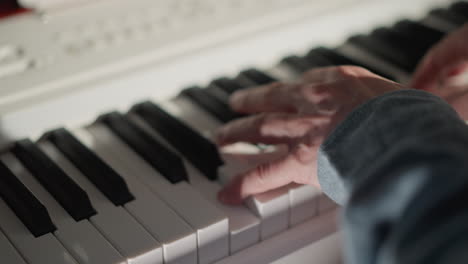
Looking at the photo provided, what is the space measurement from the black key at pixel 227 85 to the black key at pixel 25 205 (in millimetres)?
434

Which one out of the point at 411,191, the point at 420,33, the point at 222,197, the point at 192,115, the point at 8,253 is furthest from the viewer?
the point at 420,33

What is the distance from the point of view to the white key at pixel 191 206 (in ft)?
3.17

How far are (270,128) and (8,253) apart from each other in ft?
1.42

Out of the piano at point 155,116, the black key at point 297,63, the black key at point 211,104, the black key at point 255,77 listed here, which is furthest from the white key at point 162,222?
the black key at point 297,63

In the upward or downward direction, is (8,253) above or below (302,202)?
above

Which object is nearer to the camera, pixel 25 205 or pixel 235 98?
pixel 25 205

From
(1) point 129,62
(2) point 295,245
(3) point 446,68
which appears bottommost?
(2) point 295,245

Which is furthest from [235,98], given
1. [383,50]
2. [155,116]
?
[383,50]

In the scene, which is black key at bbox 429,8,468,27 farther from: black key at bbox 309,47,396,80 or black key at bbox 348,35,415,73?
black key at bbox 309,47,396,80

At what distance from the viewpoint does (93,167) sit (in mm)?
1079

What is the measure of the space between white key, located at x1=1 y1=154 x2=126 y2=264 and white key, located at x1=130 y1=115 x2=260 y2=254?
176 mm

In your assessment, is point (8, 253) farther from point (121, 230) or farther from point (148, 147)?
point (148, 147)

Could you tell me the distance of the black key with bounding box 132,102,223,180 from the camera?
3.59 feet

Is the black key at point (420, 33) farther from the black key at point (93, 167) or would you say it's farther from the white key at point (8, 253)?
the white key at point (8, 253)
